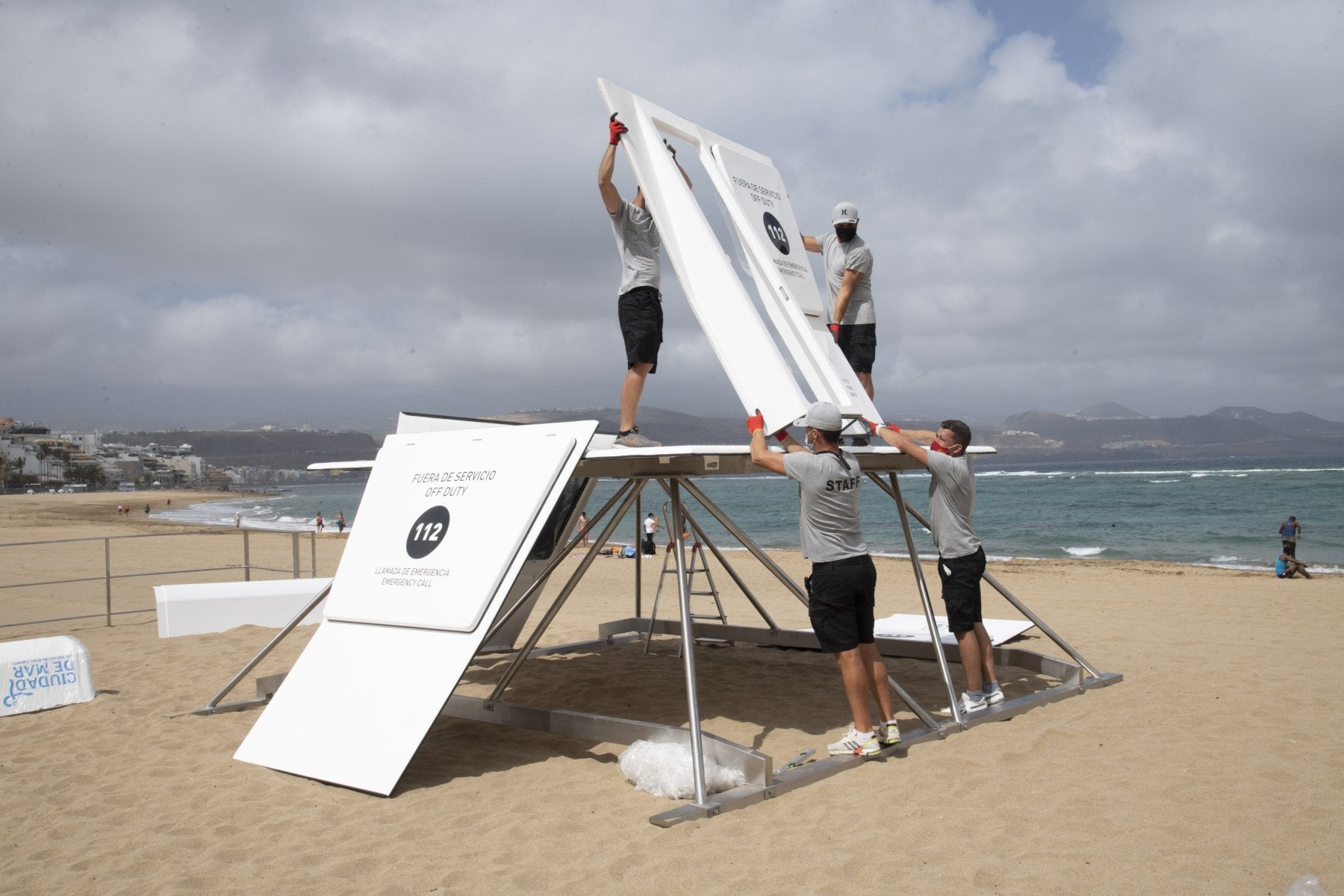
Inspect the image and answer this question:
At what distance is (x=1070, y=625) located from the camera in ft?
35.8

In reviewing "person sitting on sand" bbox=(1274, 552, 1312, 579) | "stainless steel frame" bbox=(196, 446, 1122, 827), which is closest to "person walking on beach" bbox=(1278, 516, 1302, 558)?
"person sitting on sand" bbox=(1274, 552, 1312, 579)

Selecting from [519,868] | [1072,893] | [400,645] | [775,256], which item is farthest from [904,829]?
[775,256]

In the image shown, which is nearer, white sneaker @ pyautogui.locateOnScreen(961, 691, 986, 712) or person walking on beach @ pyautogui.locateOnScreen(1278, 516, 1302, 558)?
white sneaker @ pyautogui.locateOnScreen(961, 691, 986, 712)

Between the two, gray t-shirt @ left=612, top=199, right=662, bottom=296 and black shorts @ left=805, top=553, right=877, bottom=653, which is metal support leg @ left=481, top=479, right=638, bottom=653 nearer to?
gray t-shirt @ left=612, top=199, right=662, bottom=296

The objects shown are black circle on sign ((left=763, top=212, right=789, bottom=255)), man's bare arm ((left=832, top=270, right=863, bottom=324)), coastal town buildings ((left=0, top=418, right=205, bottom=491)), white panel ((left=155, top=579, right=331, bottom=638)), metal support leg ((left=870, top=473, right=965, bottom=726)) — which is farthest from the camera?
coastal town buildings ((left=0, top=418, right=205, bottom=491))

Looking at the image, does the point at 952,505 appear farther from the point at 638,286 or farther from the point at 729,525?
the point at 638,286

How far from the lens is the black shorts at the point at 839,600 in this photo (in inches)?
190

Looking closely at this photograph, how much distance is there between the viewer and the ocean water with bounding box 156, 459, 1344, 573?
94.7ft

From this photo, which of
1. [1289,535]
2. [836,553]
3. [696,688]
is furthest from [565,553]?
[1289,535]

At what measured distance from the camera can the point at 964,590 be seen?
579 cm

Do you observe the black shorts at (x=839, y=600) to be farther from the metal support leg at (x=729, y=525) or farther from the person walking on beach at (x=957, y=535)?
the person walking on beach at (x=957, y=535)

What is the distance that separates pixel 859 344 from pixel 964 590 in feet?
6.69

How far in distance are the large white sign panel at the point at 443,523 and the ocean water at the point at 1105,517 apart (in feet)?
20.9

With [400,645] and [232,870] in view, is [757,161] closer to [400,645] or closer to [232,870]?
[400,645]
